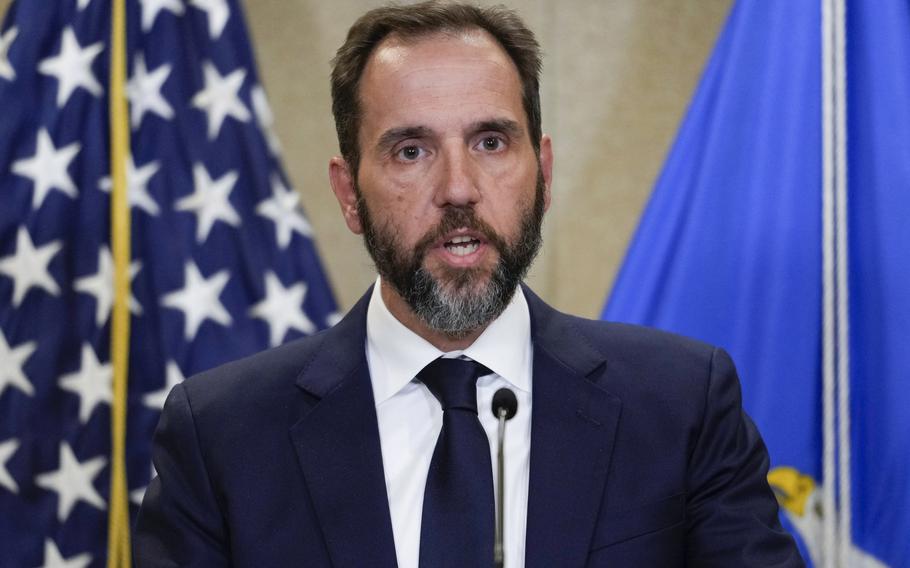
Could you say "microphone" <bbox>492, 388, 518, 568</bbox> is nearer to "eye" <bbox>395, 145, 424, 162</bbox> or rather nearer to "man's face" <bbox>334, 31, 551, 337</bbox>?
"man's face" <bbox>334, 31, 551, 337</bbox>

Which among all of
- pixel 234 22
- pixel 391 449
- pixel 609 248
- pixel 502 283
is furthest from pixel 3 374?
pixel 609 248

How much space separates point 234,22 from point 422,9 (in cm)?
117

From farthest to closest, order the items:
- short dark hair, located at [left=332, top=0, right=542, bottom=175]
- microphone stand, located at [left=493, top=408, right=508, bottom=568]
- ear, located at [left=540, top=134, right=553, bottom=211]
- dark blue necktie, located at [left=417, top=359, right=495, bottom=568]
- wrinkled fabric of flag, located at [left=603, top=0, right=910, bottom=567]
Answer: wrinkled fabric of flag, located at [left=603, top=0, right=910, bottom=567] → ear, located at [left=540, top=134, right=553, bottom=211] → short dark hair, located at [left=332, top=0, right=542, bottom=175] → dark blue necktie, located at [left=417, top=359, right=495, bottom=568] → microphone stand, located at [left=493, top=408, right=508, bottom=568]

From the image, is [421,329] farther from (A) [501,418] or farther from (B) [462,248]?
(A) [501,418]

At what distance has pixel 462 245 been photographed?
61.7 inches

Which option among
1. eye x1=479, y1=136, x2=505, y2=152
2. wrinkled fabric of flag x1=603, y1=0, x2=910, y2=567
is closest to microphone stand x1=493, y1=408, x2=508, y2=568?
eye x1=479, y1=136, x2=505, y2=152

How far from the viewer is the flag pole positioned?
97.4 inches

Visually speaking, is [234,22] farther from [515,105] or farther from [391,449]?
[391,449]

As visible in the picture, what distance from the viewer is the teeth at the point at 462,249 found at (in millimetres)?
1567

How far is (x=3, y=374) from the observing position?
2.43 meters

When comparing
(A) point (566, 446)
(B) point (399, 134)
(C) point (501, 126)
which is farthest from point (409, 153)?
(A) point (566, 446)

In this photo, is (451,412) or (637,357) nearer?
(451,412)

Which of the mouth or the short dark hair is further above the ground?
the short dark hair

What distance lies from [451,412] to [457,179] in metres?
0.34
